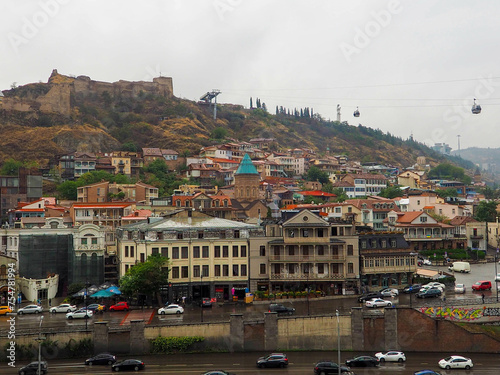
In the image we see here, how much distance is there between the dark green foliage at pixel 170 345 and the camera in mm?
44750

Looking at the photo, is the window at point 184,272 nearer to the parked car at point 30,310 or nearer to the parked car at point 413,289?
the parked car at point 30,310

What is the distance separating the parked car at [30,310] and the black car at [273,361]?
21.3m

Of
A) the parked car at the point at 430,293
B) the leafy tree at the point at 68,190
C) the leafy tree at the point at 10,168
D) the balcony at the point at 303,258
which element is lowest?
the parked car at the point at 430,293

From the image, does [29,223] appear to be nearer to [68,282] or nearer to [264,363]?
[68,282]

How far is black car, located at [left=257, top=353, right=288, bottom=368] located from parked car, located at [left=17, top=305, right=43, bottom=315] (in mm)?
21314

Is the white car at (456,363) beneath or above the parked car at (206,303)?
beneath

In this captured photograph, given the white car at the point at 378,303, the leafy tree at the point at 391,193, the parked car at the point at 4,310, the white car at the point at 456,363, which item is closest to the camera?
the white car at the point at 456,363

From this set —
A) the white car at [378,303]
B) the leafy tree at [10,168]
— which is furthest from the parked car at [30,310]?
the leafy tree at [10,168]

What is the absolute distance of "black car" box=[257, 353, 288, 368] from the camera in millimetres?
40750

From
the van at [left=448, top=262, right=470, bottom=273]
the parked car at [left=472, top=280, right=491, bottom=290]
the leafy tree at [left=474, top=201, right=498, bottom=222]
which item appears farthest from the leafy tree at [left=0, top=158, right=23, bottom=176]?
the parked car at [left=472, top=280, right=491, bottom=290]

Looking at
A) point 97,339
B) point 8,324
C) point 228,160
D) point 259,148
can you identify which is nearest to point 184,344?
point 97,339

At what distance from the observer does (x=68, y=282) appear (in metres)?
61.3

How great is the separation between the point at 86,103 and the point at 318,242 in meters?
154

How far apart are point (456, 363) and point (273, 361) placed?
41.2ft
